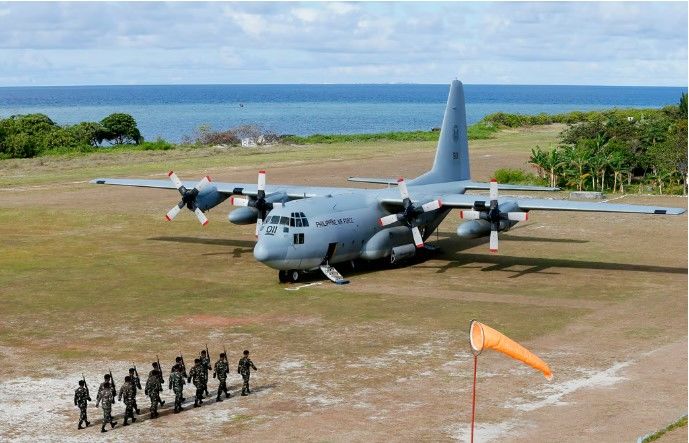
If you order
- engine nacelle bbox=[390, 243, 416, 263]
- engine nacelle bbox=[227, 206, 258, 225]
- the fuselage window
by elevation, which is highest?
engine nacelle bbox=[227, 206, 258, 225]

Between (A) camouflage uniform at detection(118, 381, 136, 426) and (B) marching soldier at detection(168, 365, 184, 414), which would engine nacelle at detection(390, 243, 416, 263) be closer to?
(B) marching soldier at detection(168, 365, 184, 414)

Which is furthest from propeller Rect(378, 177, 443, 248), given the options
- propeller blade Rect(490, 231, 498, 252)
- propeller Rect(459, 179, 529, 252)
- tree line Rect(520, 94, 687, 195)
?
tree line Rect(520, 94, 687, 195)

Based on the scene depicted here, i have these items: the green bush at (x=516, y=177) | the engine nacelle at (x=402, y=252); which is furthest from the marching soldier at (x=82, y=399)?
the green bush at (x=516, y=177)

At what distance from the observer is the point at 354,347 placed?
96.0ft

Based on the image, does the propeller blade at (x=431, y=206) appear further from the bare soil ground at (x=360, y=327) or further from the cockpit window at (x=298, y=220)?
the cockpit window at (x=298, y=220)

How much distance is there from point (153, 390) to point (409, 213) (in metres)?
19.2

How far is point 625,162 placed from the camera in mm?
68438

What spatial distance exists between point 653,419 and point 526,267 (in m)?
19.6

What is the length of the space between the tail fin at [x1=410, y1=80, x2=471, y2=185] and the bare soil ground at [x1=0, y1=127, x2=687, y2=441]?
11.9 ft

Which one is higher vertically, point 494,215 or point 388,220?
point 494,215

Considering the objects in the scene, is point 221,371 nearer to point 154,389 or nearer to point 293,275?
point 154,389

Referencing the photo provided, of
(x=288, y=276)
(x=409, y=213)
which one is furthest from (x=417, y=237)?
(x=288, y=276)

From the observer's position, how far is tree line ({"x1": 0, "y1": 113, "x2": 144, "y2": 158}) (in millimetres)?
97250

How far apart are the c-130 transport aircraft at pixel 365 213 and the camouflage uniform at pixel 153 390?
13445 millimetres
